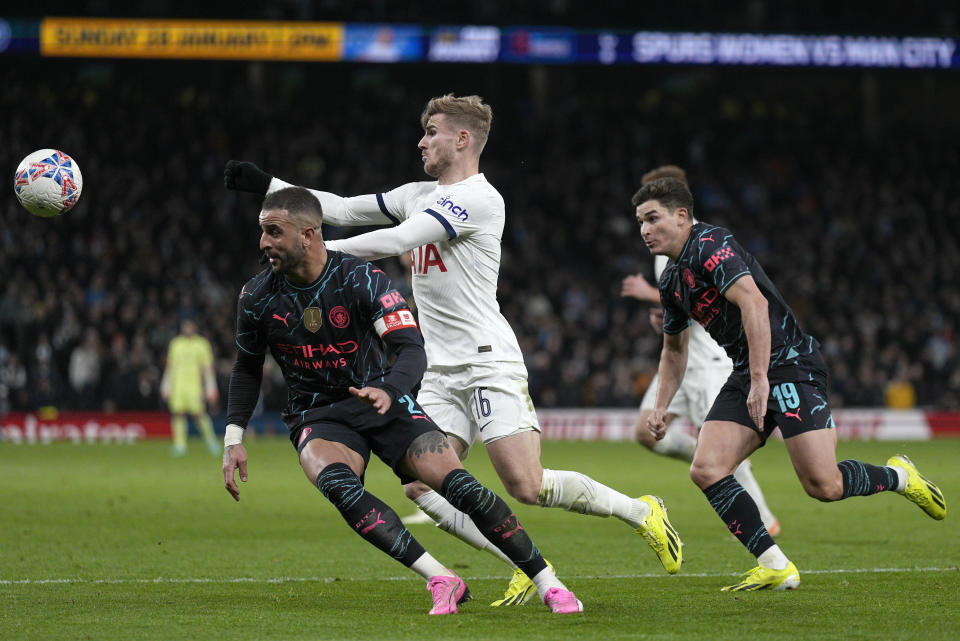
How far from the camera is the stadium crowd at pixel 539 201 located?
78.3 feet

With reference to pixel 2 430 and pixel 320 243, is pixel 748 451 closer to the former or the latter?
pixel 320 243

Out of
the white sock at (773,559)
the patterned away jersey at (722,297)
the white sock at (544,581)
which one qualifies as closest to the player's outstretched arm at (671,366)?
the patterned away jersey at (722,297)

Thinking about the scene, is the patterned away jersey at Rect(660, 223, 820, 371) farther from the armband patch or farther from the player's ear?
the armband patch

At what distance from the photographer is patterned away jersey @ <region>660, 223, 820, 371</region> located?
21.8ft

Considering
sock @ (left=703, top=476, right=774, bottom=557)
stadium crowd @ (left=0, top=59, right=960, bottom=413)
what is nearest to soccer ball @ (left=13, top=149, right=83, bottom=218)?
sock @ (left=703, top=476, right=774, bottom=557)

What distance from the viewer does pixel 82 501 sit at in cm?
1232

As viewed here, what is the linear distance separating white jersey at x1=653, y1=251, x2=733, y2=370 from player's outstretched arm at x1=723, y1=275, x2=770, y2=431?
3.13 m

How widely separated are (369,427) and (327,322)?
1.72ft

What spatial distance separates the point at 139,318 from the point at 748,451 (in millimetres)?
18799

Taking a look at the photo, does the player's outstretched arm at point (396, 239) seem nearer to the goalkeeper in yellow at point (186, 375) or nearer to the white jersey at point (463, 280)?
the white jersey at point (463, 280)

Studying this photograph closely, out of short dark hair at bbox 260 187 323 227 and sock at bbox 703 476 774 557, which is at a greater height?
short dark hair at bbox 260 187 323 227

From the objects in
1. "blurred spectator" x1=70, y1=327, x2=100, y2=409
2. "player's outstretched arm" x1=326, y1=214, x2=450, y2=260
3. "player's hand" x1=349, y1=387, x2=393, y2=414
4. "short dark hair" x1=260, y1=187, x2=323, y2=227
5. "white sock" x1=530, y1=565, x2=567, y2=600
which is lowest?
"blurred spectator" x1=70, y1=327, x2=100, y2=409

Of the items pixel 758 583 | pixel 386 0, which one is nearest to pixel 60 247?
pixel 386 0

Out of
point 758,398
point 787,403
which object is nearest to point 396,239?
point 758,398
